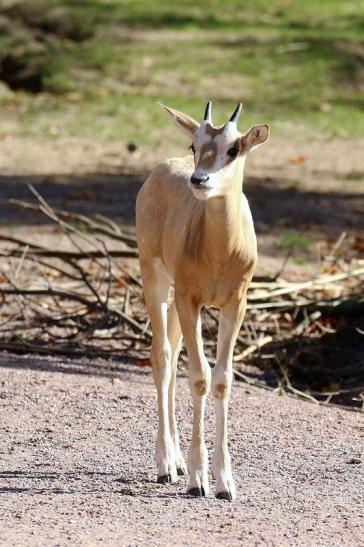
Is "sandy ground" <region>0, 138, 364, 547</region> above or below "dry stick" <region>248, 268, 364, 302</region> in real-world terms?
below

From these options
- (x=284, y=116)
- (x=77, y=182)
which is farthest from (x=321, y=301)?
(x=284, y=116)

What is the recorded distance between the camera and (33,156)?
15445mm

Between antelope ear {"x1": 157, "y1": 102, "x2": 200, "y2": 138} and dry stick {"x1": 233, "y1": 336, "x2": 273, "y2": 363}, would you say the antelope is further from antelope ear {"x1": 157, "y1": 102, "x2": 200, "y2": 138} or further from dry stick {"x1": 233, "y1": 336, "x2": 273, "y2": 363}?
dry stick {"x1": 233, "y1": 336, "x2": 273, "y2": 363}

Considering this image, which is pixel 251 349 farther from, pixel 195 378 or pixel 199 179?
pixel 199 179

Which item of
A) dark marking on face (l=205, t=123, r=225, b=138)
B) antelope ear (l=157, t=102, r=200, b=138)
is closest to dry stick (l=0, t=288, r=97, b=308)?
antelope ear (l=157, t=102, r=200, b=138)

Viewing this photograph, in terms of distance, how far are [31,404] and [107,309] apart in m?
1.39

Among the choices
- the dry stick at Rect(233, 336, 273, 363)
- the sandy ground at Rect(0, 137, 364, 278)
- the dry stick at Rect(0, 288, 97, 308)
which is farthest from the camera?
the sandy ground at Rect(0, 137, 364, 278)

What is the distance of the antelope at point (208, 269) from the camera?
560 cm

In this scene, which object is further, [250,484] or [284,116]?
[284,116]

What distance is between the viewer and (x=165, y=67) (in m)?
19.0

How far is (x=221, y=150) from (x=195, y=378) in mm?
1017

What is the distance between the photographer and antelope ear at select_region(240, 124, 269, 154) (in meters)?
5.58

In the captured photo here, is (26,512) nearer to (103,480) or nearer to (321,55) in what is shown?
(103,480)

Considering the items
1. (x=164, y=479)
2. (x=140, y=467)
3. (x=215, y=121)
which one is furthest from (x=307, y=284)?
(x=215, y=121)
